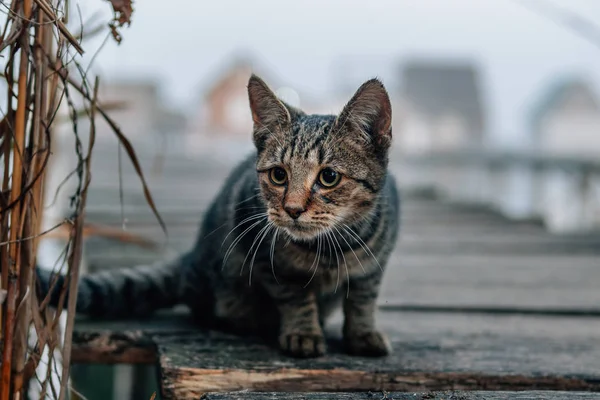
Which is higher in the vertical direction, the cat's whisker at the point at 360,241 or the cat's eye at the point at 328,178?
the cat's eye at the point at 328,178

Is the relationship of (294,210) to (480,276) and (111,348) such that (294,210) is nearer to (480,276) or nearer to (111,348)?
(111,348)

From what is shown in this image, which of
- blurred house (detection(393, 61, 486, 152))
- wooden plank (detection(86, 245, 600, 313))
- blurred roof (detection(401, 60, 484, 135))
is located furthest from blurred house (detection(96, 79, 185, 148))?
wooden plank (detection(86, 245, 600, 313))

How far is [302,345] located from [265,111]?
0.53m

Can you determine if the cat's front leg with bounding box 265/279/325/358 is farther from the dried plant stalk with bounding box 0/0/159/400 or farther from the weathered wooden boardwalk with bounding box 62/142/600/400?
the dried plant stalk with bounding box 0/0/159/400

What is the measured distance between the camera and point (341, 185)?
1471 mm

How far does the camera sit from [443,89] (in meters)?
28.2

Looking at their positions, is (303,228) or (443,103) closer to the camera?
(303,228)

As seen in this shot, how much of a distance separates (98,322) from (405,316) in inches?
32.4

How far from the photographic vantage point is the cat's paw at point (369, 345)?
4.91ft

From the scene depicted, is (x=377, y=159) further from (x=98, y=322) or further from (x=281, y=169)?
(x=98, y=322)

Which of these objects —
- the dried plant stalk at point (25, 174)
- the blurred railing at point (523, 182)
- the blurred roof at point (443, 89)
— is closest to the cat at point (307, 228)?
the dried plant stalk at point (25, 174)

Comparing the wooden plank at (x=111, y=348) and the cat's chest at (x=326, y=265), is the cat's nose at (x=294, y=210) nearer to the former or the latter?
the cat's chest at (x=326, y=265)

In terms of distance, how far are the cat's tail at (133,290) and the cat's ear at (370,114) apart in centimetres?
57

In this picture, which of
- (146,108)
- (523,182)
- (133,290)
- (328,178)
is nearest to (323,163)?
(328,178)
